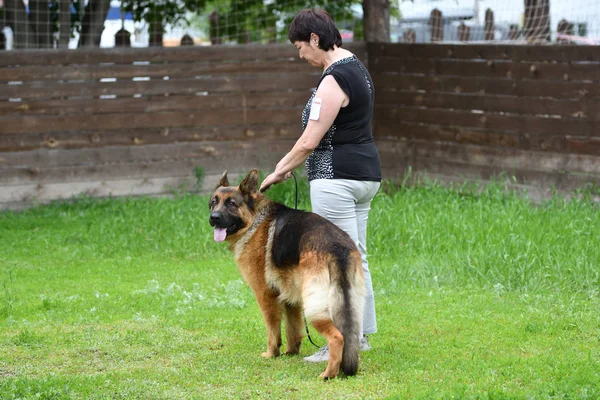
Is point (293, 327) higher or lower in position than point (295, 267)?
lower

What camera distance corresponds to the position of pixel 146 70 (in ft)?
35.2

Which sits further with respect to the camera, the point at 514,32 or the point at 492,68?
the point at 514,32

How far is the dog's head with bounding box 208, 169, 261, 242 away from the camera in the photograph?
5422mm

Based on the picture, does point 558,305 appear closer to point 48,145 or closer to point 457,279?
point 457,279

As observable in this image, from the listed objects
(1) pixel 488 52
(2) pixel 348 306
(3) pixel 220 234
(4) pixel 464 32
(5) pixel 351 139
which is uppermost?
(4) pixel 464 32

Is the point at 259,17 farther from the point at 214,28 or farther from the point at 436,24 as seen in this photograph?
the point at 436,24

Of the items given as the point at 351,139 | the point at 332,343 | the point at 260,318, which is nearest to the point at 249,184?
the point at 351,139

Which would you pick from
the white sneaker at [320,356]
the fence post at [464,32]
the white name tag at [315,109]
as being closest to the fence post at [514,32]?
the fence post at [464,32]

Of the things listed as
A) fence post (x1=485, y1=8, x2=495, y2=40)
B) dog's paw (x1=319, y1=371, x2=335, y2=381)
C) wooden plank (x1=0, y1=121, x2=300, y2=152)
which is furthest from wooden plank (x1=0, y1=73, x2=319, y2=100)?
dog's paw (x1=319, y1=371, x2=335, y2=381)

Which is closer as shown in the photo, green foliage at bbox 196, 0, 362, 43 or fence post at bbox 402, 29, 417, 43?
green foliage at bbox 196, 0, 362, 43

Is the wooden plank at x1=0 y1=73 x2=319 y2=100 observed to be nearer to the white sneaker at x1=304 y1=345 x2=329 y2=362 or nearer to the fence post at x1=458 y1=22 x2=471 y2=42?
the fence post at x1=458 y1=22 x2=471 y2=42

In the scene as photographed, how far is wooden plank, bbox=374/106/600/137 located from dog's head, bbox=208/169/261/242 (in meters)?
5.15

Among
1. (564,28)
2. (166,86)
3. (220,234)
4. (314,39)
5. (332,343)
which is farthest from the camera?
(166,86)

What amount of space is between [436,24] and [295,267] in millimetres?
7082
